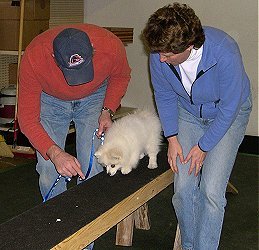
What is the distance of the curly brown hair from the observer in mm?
1741

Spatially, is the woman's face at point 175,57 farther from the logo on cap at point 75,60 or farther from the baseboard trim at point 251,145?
the baseboard trim at point 251,145

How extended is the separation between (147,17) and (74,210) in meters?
2.93

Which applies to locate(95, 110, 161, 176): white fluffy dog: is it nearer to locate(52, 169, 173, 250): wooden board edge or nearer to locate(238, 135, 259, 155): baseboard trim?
locate(52, 169, 173, 250): wooden board edge

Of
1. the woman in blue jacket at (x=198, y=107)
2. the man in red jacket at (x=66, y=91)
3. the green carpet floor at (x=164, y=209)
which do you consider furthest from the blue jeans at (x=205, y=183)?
the green carpet floor at (x=164, y=209)

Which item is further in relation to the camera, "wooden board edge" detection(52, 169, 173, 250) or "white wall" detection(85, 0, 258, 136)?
"white wall" detection(85, 0, 258, 136)

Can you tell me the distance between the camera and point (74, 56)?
1.85 metres

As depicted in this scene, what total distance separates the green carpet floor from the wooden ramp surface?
1.53 ft

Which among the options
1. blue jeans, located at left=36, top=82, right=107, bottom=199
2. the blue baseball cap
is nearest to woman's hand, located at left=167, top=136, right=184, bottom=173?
blue jeans, located at left=36, top=82, right=107, bottom=199

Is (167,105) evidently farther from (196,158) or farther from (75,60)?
(75,60)

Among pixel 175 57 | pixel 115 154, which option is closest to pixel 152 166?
pixel 115 154

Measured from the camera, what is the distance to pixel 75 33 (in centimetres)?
194

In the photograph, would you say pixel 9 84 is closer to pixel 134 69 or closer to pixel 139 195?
pixel 134 69

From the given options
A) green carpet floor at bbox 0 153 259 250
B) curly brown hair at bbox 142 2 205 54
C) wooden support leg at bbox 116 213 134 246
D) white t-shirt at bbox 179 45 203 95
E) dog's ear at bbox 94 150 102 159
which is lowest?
green carpet floor at bbox 0 153 259 250

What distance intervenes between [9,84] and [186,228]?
2.83 m
